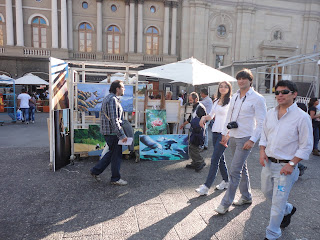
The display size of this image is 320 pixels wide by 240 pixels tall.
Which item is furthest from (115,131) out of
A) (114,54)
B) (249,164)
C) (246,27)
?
(246,27)

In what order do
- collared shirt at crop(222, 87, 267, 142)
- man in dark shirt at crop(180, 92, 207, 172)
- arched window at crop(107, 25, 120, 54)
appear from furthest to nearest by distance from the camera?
arched window at crop(107, 25, 120, 54) → man in dark shirt at crop(180, 92, 207, 172) → collared shirt at crop(222, 87, 267, 142)

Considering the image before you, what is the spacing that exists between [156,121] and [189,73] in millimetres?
1529

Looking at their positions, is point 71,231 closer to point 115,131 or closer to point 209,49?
point 115,131

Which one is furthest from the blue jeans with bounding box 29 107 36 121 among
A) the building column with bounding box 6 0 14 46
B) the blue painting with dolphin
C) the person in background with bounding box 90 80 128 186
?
the building column with bounding box 6 0 14 46

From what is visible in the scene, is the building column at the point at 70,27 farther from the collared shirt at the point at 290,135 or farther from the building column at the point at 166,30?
the collared shirt at the point at 290,135

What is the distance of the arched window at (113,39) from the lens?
23.4 meters

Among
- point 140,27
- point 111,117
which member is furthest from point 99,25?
point 111,117

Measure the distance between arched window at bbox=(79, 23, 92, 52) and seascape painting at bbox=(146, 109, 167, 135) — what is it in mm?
19410

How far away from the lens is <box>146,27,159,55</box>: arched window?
23.9 metres

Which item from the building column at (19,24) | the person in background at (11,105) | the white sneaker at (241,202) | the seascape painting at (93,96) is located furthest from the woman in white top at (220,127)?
the building column at (19,24)

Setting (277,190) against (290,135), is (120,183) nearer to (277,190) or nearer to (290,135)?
(277,190)

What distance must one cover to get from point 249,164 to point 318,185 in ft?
5.00

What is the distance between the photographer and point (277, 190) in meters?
2.65

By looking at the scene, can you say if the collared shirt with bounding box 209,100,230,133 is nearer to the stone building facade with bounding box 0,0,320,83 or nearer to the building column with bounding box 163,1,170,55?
the stone building facade with bounding box 0,0,320,83
